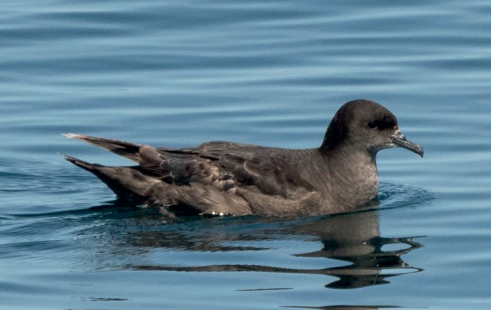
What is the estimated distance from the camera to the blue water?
32.9 ft

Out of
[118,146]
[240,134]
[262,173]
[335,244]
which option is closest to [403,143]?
[262,173]

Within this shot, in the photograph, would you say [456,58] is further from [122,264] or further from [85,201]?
[122,264]

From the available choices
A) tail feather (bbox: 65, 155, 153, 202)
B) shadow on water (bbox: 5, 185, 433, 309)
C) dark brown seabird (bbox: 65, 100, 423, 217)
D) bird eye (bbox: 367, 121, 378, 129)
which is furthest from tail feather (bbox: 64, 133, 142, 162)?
bird eye (bbox: 367, 121, 378, 129)

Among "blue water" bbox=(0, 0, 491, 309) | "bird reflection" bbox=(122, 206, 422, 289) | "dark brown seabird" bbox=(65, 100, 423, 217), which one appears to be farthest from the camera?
"dark brown seabird" bbox=(65, 100, 423, 217)

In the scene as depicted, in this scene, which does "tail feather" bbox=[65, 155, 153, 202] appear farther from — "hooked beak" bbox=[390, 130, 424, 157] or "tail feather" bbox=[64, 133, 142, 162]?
"hooked beak" bbox=[390, 130, 424, 157]

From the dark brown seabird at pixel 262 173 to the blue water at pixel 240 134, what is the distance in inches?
8.7

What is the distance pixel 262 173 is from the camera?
484 inches

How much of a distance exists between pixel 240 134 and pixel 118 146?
236cm

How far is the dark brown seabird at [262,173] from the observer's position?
12297 mm

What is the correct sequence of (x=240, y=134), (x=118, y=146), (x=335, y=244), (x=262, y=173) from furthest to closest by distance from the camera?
(x=240, y=134) < (x=118, y=146) < (x=262, y=173) < (x=335, y=244)

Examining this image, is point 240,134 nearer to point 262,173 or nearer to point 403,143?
point 262,173

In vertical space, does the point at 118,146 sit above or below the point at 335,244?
above

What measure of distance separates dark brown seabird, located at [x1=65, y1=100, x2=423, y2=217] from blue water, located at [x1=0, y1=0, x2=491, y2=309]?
222 mm

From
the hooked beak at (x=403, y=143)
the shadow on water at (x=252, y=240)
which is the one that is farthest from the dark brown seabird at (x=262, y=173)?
the shadow on water at (x=252, y=240)
